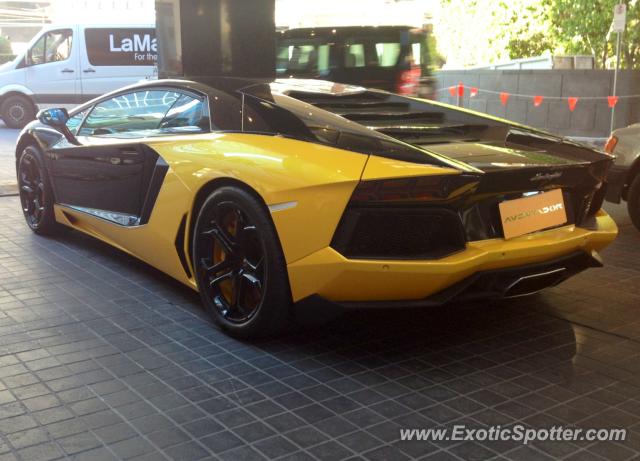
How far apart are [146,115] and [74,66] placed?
39.8ft

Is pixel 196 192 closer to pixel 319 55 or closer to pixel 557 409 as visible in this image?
pixel 557 409

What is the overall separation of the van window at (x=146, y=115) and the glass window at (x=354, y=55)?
570cm

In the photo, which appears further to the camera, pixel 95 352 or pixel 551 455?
pixel 95 352

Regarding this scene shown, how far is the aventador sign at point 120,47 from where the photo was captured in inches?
611

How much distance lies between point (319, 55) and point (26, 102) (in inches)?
334

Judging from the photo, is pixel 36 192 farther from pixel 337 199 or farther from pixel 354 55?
pixel 354 55

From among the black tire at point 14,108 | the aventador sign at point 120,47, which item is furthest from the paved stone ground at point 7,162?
the aventador sign at point 120,47

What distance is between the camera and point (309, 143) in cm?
344

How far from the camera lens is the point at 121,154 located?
14.8 feet

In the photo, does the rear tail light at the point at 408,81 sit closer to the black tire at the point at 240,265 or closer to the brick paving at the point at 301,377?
the brick paving at the point at 301,377

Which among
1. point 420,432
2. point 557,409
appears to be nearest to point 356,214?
point 420,432

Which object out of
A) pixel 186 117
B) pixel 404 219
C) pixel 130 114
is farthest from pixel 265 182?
pixel 130 114

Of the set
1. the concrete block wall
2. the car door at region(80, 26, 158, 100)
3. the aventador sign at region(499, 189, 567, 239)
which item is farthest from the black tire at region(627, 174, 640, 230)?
the car door at region(80, 26, 158, 100)

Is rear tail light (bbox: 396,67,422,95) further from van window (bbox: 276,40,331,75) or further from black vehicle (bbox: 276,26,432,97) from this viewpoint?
van window (bbox: 276,40,331,75)
